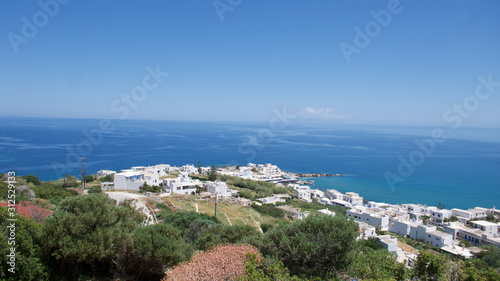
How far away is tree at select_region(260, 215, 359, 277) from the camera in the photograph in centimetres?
665

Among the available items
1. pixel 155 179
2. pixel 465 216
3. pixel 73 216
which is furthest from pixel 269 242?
pixel 465 216

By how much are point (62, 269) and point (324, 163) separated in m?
61.5

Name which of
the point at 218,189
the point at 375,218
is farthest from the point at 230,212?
the point at 375,218

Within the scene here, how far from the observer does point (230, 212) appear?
69.2 feet

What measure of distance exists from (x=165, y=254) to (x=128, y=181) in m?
21.7

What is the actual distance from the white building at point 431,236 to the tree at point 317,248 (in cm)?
1933

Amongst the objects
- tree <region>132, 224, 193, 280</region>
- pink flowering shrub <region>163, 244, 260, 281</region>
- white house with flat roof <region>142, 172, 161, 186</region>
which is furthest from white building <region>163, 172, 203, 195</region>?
pink flowering shrub <region>163, 244, 260, 281</region>

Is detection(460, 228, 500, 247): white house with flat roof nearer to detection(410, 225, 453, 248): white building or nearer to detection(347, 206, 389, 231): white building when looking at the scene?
detection(410, 225, 453, 248): white building

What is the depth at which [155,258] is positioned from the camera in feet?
23.2

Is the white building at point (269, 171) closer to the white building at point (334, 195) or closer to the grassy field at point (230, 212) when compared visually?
the white building at point (334, 195)

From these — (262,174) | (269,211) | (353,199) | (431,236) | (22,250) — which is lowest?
(262,174)

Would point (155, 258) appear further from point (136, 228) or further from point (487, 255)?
point (487, 255)

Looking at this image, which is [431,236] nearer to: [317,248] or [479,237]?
[479,237]

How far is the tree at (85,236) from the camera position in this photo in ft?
19.8
